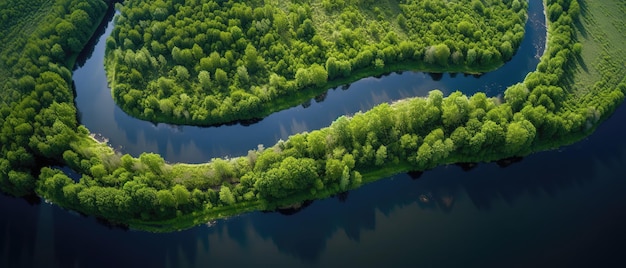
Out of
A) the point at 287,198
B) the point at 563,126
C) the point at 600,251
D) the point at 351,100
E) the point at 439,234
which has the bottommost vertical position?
the point at 600,251

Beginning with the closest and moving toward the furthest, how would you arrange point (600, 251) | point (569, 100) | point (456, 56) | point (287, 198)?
point (600, 251)
point (287, 198)
point (569, 100)
point (456, 56)

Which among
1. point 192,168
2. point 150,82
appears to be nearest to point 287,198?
point 192,168

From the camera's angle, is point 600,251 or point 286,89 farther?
point 286,89

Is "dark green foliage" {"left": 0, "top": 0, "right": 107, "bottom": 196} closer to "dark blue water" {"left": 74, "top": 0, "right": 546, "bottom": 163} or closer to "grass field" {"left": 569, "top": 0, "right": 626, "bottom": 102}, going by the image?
"dark blue water" {"left": 74, "top": 0, "right": 546, "bottom": 163}

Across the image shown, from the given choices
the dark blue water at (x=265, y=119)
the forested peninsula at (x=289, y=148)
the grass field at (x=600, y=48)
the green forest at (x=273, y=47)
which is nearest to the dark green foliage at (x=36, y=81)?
the forested peninsula at (x=289, y=148)

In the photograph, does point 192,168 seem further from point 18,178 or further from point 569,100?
point 569,100

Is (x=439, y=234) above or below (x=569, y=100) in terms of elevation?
below

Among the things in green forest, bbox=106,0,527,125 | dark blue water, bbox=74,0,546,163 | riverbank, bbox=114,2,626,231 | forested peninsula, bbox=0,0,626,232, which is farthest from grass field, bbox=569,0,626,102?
green forest, bbox=106,0,527,125

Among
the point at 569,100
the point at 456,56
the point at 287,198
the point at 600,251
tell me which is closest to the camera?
the point at 600,251
